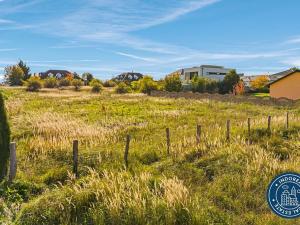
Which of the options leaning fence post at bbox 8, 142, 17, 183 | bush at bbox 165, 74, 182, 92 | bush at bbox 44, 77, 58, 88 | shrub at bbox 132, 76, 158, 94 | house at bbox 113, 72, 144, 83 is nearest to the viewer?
leaning fence post at bbox 8, 142, 17, 183

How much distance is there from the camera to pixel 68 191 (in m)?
8.98

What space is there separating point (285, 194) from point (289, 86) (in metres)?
47.2

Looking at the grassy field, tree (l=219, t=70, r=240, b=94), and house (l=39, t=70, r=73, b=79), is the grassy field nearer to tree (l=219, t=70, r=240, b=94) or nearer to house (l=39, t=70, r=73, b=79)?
tree (l=219, t=70, r=240, b=94)

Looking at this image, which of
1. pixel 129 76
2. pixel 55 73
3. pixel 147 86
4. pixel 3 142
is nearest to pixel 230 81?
pixel 147 86

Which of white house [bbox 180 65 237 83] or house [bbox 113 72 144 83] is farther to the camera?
house [bbox 113 72 144 83]

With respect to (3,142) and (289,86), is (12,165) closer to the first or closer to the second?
(3,142)

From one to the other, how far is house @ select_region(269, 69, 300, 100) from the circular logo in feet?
150

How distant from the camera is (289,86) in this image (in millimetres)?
49688

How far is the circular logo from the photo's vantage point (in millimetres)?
5625

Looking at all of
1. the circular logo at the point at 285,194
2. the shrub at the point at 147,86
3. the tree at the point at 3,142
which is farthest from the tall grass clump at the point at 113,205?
the shrub at the point at 147,86

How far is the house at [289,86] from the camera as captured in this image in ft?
160

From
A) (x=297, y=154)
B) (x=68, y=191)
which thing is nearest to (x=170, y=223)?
(x=68, y=191)

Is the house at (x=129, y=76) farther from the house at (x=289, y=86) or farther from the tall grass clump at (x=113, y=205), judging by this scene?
the tall grass clump at (x=113, y=205)

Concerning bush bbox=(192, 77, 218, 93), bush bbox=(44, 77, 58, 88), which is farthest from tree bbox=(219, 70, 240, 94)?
bush bbox=(44, 77, 58, 88)
